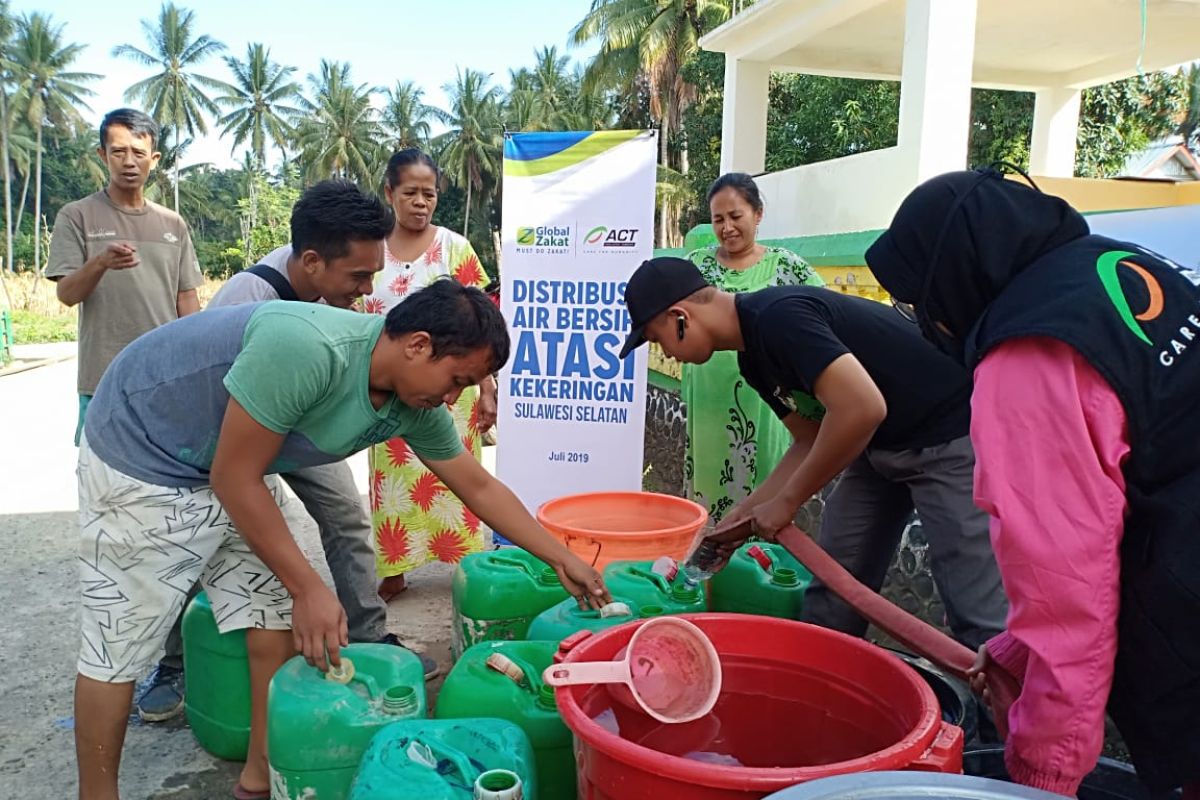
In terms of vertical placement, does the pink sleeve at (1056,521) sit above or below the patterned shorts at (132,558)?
above

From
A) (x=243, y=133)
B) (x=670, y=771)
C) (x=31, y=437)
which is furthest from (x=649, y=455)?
(x=243, y=133)

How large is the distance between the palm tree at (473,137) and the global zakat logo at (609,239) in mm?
36458

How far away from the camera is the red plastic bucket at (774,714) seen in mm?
1315

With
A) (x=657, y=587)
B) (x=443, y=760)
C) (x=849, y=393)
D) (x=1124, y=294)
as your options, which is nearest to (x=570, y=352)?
(x=657, y=587)

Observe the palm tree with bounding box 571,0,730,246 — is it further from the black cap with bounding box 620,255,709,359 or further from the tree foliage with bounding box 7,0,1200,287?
the black cap with bounding box 620,255,709,359

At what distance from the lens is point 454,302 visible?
172cm

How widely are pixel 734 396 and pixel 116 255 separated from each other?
7.50ft

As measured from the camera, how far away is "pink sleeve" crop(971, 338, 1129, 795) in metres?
1.07

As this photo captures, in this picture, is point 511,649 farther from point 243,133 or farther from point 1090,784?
point 243,133

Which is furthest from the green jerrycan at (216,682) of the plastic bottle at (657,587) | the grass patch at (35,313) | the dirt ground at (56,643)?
the grass patch at (35,313)

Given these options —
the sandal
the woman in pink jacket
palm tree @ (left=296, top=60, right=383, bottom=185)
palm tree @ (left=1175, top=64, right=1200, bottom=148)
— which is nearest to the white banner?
the sandal

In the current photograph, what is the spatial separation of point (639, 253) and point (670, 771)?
306 centimetres

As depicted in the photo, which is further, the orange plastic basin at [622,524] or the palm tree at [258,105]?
the palm tree at [258,105]

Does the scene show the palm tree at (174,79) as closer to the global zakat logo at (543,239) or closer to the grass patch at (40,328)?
the grass patch at (40,328)
